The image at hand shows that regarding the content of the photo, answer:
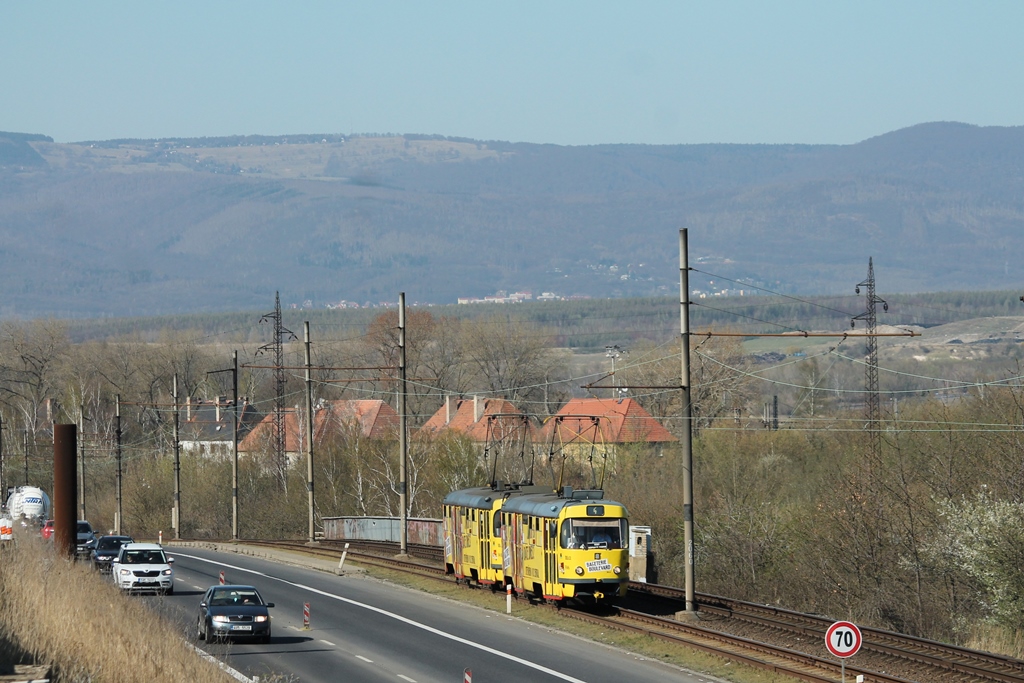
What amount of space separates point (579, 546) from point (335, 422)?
66483mm

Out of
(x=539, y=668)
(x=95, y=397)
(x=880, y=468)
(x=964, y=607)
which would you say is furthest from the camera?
(x=95, y=397)

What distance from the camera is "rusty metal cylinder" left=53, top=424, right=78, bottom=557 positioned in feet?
104

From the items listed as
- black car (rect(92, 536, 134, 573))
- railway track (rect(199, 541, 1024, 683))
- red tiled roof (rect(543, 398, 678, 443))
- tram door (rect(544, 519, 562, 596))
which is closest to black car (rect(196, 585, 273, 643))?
tram door (rect(544, 519, 562, 596))

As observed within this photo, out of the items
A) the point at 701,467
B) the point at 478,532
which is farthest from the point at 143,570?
the point at 701,467

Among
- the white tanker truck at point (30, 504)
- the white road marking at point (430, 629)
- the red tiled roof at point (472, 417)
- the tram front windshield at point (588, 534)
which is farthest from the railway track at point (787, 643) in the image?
the red tiled roof at point (472, 417)

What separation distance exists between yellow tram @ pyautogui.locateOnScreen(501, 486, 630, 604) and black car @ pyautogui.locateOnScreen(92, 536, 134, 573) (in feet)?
59.9

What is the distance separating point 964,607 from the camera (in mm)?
45312

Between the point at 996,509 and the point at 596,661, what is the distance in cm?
1496

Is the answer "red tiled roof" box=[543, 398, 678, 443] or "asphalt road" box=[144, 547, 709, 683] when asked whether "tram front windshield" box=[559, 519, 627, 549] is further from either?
"red tiled roof" box=[543, 398, 678, 443]

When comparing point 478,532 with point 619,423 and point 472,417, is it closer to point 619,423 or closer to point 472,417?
point 619,423

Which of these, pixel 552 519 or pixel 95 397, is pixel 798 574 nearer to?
pixel 552 519

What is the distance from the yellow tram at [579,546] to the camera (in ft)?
126

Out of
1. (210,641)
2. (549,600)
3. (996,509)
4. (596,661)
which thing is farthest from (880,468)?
(210,641)

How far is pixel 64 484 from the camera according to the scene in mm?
31594
